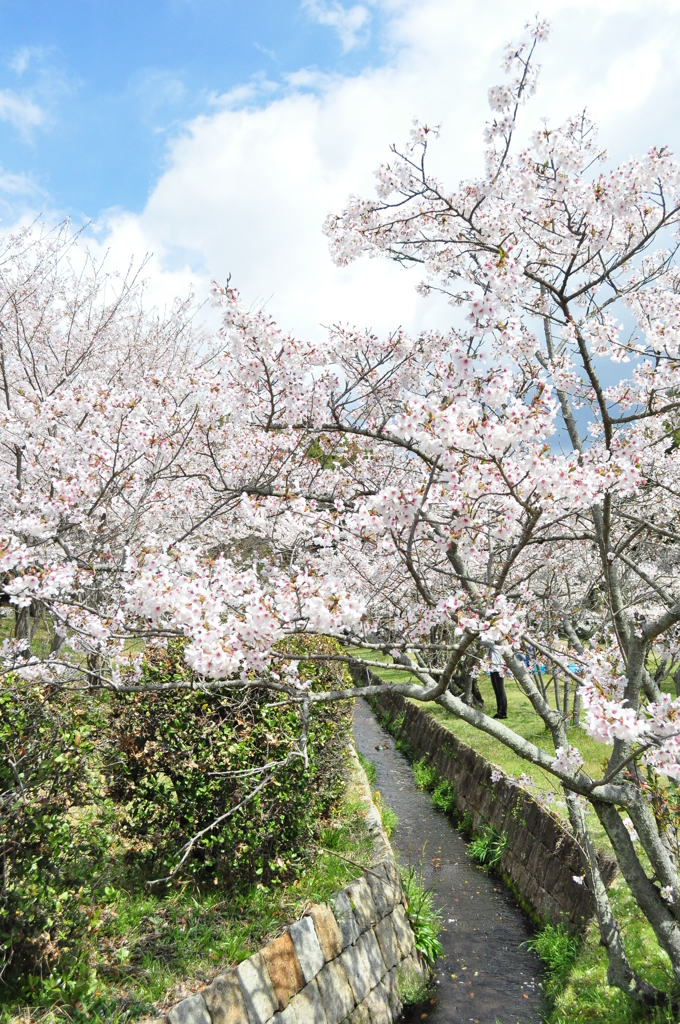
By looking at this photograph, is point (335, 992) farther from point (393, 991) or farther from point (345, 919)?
point (393, 991)

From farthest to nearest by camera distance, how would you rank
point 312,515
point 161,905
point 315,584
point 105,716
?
point 312,515 < point 105,716 < point 161,905 < point 315,584

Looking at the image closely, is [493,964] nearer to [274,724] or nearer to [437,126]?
[274,724]

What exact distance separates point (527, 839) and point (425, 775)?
400 cm

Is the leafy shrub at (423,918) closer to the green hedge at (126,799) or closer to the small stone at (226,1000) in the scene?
the green hedge at (126,799)

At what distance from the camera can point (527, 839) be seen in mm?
7879

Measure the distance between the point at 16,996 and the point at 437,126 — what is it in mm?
6873

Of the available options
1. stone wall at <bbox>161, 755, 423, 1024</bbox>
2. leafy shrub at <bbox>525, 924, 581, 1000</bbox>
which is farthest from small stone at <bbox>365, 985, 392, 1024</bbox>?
leafy shrub at <bbox>525, 924, 581, 1000</bbox>

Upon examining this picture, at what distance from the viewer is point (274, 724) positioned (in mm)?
5340

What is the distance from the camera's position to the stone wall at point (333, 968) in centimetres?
417

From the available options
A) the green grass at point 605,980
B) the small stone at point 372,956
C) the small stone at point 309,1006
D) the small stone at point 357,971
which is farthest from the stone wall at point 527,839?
the small stone at point 309,1006

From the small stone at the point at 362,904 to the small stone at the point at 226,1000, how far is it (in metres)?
1.53

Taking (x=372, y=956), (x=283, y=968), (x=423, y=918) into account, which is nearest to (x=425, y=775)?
(x=423, y=918)

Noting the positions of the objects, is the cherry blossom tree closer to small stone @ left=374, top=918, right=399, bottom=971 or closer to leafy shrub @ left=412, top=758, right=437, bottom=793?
small stone @ left=374, top=918, right=399, bottom=971

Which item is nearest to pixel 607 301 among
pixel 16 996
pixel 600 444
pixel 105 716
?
pixel 600 444
